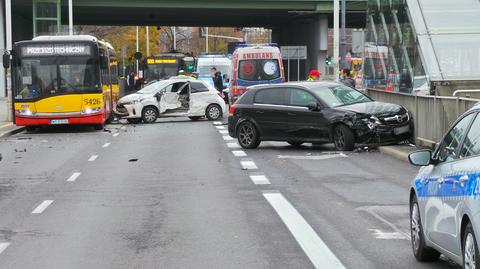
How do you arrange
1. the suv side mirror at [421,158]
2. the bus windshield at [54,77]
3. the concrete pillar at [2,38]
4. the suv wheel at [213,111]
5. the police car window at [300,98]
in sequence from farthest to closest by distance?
the concrete pillar at [2,38] < the suv wheel at [213,111] < the bus windshield at [54,77] < the police car window at [300,98] < the suv side mirror at [421,158]

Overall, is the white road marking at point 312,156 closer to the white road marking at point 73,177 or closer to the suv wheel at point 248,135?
the suv wheel at point 248,135

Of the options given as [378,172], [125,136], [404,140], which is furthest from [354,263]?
[125,136]

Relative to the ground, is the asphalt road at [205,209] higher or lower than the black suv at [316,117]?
lower

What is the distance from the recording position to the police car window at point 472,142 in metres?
5.82

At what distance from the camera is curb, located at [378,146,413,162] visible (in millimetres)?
16589

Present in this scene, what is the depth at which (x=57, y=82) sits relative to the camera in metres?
26.4

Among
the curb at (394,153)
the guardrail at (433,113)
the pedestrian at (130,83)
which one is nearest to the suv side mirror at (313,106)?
the curb at (394,153)

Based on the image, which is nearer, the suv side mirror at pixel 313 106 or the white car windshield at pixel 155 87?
the suv side mirror at pixel 313 106

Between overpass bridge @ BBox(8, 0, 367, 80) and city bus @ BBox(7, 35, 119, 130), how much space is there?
2345 cm

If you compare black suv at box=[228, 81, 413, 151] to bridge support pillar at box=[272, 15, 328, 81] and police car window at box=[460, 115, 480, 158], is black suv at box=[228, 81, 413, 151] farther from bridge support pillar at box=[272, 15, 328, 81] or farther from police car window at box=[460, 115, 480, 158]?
bridge support pillar at box=[272, 15, 328, 81]

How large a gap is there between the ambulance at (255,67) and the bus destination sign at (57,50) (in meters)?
7.87

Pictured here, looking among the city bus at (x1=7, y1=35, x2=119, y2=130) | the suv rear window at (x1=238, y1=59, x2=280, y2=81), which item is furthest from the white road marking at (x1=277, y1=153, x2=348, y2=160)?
the suv rear window at (x1=238, y1=59, x2=280, y2=81)

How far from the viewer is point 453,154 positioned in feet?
20.8

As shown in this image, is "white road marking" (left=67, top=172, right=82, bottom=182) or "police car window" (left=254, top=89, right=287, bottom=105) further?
"police car window" (left=254, top=89, right=287, bottom=105)
